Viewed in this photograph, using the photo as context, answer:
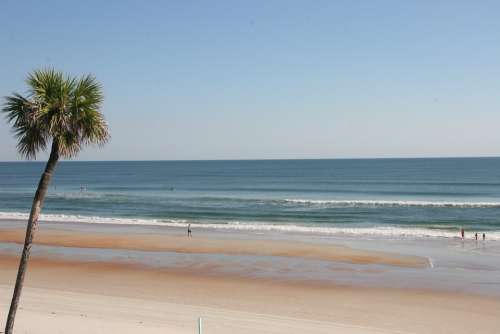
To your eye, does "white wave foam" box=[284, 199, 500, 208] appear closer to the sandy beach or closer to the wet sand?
the wet sand

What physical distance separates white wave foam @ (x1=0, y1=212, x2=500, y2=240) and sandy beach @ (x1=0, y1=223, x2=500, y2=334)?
10.6 meters

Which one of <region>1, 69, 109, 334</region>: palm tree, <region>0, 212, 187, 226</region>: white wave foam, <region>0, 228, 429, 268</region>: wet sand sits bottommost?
<region>0, 228, 429, 268</region>: wet sand

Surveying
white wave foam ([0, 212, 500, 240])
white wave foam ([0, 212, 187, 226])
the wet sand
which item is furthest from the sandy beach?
white wave foam ([0, 212, 187, 226])

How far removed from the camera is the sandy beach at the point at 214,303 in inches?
581

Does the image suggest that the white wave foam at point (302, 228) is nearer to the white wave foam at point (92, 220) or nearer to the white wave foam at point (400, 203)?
the white wave foam at point (92, 220)

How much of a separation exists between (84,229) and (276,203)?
2593 centimetres

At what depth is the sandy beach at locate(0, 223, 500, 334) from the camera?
14.8 m

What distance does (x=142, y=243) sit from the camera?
33188mm

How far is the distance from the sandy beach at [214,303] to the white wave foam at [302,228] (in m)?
10.6

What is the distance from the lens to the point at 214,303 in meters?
18.5

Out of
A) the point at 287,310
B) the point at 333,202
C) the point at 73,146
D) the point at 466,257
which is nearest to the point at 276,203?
the point at 333,202

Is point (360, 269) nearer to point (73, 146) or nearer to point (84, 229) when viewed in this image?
point (73, 146)

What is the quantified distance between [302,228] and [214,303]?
76.5ft

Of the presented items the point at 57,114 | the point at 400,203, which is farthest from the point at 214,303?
the point at 400,203
